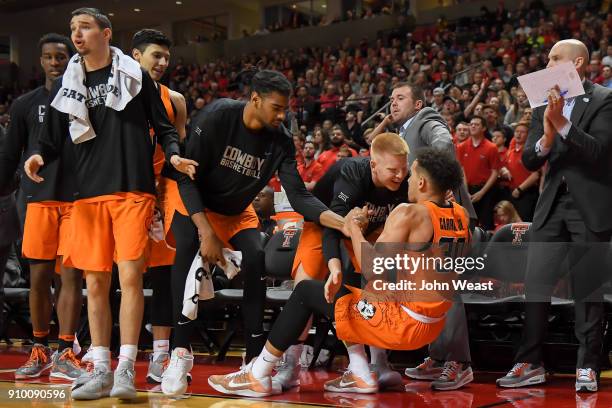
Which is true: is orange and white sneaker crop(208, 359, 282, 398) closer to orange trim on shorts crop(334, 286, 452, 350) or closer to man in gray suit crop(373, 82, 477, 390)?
orange trim on shorts crop(334, 286, 452, 350)

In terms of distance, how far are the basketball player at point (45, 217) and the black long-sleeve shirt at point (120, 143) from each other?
0.87 metres

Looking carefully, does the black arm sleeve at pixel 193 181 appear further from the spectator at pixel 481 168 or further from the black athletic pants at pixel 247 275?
the spectator at pixel 481 168

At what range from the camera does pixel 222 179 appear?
14.3ft

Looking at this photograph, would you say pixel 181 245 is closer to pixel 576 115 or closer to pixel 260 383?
pixel 260 383

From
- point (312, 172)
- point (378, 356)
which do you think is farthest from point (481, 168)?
point (378, 356)

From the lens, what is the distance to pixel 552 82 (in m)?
4.36

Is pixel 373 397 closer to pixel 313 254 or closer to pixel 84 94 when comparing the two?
pixel 313 254

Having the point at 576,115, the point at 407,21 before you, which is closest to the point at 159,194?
the point at 576,115

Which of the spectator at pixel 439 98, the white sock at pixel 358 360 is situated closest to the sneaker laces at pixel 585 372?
the white sock at pixel 358 360

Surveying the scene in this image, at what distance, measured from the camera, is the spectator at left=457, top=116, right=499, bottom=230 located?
875cm

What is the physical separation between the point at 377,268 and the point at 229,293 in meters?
2.18

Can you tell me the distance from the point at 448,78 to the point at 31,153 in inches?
415

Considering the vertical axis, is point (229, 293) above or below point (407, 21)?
below

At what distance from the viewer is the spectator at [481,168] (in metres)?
8.75
